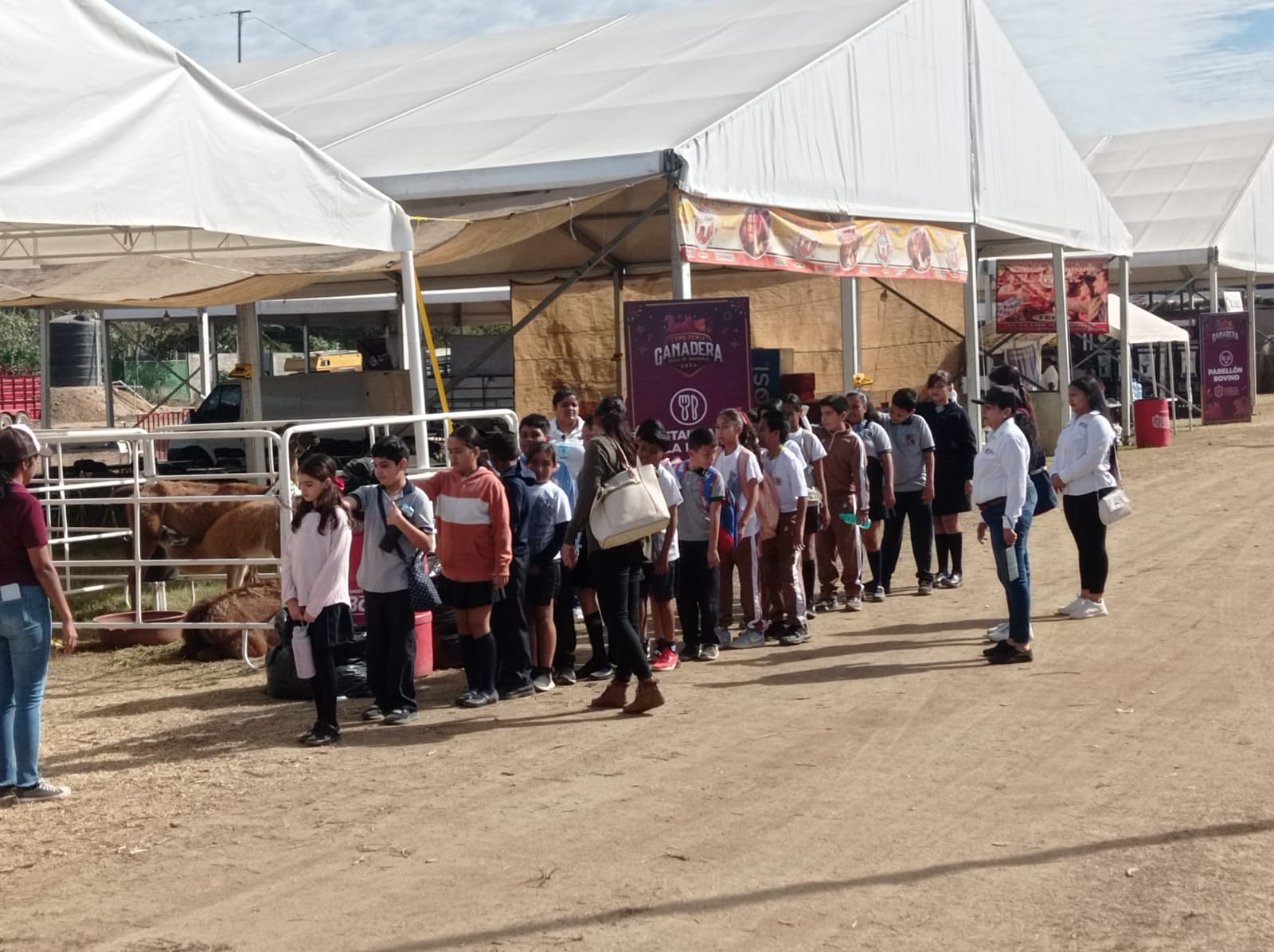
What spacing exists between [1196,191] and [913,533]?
90.7 ft

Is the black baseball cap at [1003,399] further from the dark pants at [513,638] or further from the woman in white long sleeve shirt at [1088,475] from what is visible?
the dark pants at [513,638]

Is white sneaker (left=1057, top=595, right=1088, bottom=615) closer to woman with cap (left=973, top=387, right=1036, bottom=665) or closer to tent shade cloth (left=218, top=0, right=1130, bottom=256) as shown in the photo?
woman with cap (left=973, top=387, right=1036, bottom=665)

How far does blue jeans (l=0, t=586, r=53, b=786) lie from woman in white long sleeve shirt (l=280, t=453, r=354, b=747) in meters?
1.34

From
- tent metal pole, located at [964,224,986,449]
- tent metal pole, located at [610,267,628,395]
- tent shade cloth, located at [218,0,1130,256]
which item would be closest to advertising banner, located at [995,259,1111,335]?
tent shade cloth, located at [218,0,1130,256]

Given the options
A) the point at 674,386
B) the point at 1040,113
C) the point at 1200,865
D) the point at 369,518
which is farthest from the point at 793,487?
the point at 1040,113

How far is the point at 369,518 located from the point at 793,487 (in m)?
3.29

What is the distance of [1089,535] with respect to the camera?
34.6ft

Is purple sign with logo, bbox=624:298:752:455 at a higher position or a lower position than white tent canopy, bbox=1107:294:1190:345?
lower

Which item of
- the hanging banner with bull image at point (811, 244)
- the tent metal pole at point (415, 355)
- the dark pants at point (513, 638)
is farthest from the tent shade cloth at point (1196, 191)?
the dark pants at point (513, 638)

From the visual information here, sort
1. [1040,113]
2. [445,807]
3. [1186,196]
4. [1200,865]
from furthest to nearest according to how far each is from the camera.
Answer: [1186,196] < [1040,113] < [445,807] < [1200,865]

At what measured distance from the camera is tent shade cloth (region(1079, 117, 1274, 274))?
34406 mm

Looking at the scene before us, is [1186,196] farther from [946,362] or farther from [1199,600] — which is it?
[1199,600]

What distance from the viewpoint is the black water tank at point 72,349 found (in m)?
48.9

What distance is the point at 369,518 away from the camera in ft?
26.7
